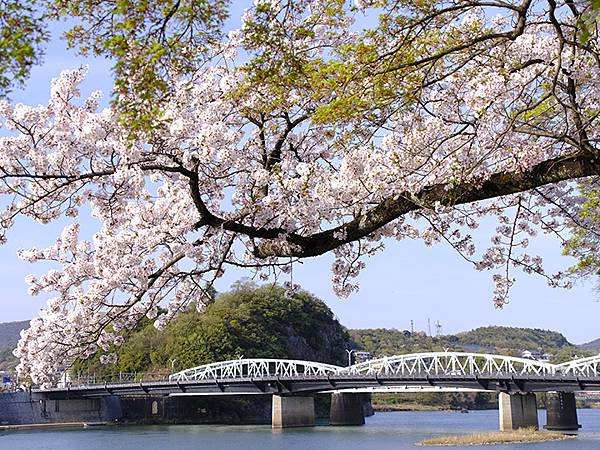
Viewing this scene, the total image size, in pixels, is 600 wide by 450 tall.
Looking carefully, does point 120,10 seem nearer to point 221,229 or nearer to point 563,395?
point 221,229

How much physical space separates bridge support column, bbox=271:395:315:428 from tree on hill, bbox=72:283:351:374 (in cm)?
1101

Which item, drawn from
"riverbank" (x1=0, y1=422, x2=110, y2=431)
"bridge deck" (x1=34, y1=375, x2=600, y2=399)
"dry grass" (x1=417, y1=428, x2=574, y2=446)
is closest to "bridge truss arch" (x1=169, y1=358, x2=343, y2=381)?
"bridge deck" (x1=34, y1=375, x2=600, y2=399)

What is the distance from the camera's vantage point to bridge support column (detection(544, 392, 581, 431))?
158ft

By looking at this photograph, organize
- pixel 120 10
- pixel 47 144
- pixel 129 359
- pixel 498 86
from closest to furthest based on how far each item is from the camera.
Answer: pixel 120 10
pixel 498 86
pixel 47 144
pixel 129 359

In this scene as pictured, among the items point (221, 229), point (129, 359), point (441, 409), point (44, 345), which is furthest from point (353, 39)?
point (441, 409)

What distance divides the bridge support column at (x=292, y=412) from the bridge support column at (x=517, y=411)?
42.1 ft

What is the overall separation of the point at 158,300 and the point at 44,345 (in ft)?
4.31

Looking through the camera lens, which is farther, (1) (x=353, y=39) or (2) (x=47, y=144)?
(1) (x=353, y=39)

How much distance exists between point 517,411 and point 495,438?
29.0ft

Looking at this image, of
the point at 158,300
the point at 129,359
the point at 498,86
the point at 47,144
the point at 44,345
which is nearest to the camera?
the point at 498,86

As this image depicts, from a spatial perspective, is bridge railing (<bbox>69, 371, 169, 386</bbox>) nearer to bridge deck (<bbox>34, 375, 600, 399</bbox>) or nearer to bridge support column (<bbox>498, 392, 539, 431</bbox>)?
bridge deck (<bbox>34, 375, 600, 399</bbox>)

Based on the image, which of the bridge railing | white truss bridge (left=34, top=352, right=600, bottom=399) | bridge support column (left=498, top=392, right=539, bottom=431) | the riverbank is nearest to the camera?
white truss bridge (left=34, top=352, right=600, bottom=399)

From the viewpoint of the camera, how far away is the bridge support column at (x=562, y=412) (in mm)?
48250

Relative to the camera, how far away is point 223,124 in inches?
280
